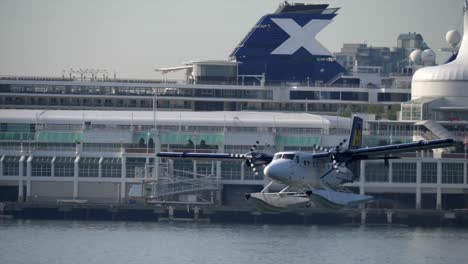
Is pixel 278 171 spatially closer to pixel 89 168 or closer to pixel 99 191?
pixel 89 168

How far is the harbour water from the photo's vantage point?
142 metres

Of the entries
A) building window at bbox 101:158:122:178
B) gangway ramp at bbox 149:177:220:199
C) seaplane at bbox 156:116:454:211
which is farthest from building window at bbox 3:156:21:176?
seaplane at bbox 156:116:454:211

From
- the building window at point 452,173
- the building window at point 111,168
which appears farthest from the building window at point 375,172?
the building window at point 111,168

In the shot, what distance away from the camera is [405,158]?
180 metres

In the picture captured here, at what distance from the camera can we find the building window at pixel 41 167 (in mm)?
179625

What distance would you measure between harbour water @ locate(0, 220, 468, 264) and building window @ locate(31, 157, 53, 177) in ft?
39.9

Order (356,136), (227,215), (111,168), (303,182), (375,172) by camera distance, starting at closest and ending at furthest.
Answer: (303,182)
(356,136)
(227,215)
(375,172)
(111,168)

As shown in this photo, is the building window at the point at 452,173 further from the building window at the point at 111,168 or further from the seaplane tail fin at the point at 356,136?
the seaplane tail fin at the point at 356,136

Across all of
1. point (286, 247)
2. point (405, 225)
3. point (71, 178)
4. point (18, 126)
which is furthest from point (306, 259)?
point (18, 126)

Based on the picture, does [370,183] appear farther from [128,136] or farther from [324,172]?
[324,172]

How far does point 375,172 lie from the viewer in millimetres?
178375

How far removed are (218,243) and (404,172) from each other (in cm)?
3318

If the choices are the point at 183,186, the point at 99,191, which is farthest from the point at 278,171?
the point at 99,191

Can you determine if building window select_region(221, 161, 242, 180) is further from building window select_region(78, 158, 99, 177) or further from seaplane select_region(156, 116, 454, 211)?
seaplane select_region(156, 116, 454, 211)
